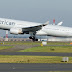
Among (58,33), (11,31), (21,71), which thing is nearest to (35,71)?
(21,71)

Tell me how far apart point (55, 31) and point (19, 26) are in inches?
341

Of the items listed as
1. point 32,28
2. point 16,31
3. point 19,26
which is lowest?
point 16,31

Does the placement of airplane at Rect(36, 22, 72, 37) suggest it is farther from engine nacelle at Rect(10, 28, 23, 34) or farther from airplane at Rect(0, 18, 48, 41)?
engine nacelle at Rect(10, 28, 23, 34)

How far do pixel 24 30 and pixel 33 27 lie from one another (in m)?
2.19

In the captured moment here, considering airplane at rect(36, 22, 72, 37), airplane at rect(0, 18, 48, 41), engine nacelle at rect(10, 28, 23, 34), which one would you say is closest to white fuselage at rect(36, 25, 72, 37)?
airplane at rect(36, 22, 72, 37)

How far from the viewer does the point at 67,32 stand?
218ft

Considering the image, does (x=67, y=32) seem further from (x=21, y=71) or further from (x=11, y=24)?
(x=21, y=71)

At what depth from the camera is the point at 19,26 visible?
6331 cm

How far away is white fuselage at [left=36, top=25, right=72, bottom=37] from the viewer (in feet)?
213

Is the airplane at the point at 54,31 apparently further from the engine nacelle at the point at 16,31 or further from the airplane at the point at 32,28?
the engine nacelle at the point at 16,31

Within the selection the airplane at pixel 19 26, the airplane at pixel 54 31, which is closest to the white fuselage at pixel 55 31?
the airplane at pixel 54 31

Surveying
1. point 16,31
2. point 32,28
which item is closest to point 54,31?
point 32,28

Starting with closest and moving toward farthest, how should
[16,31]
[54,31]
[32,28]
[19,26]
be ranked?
[16,31]
[19,26]
[32,28]
[54,31]

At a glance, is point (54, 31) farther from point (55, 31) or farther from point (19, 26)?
point (19, 26)
